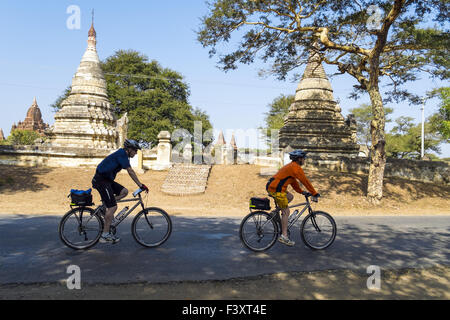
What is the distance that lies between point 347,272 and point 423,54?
14.2 m

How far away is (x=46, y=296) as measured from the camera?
145 inches

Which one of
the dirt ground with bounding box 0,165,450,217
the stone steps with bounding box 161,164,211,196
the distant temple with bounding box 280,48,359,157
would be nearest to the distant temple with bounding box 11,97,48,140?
the dirt ground with bounding box 0,165,450,217

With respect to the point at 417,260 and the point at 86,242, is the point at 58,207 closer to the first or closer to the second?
the point at 86,242

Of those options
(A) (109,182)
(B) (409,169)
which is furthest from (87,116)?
(A) (109,182)

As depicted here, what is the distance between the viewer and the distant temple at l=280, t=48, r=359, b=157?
21922 mm

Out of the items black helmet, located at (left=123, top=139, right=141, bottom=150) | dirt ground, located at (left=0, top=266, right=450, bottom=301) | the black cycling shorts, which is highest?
black helmet, located at (left=123, top=139, right=141, bottom=150)

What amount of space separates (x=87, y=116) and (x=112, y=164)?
20.9 metres

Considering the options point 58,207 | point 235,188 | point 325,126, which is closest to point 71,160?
point 58,207

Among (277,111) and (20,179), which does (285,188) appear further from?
(277,111)

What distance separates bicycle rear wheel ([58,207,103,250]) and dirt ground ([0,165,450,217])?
603 cm

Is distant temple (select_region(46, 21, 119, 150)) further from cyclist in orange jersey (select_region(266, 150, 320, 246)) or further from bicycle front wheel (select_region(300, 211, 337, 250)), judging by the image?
bicycle front wheel (select_region(300, 211, 337, 250))

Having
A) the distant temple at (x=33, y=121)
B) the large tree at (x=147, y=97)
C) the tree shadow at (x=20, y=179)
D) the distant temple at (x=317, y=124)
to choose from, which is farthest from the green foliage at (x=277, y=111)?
the distant temple at (x=33, y=121)

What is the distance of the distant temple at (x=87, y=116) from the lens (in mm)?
24438

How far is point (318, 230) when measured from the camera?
6066 mm
